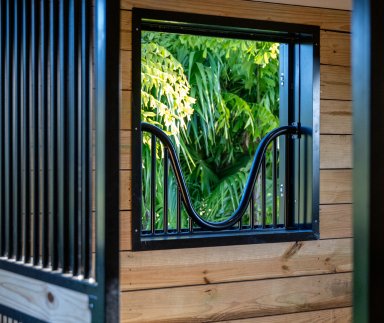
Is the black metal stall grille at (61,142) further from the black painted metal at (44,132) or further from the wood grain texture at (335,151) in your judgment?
the wood grain texture at (335,151)

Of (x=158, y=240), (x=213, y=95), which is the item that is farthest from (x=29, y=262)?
(x=213, y=95)

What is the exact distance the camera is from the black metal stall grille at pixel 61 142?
1.20 m

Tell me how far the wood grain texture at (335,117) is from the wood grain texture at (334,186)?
17 centimetres

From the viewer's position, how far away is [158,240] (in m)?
2.39

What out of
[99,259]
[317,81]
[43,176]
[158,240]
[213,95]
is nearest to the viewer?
[99,259]

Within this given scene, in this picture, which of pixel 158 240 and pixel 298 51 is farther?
pixel 298 51

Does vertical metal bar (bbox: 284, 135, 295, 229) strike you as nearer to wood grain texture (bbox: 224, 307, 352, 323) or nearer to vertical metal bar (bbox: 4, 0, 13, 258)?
wood grain texture (bbox: 224, 307, 352, 323)

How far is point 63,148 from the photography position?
54.4 inches

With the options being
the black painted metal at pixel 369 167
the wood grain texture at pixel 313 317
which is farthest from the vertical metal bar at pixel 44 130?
the wood grain texture at pixel 313 317

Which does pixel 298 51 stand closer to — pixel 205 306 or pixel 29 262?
pixel 205 306

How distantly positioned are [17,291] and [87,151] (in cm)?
43

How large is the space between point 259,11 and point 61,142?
4.66 feet

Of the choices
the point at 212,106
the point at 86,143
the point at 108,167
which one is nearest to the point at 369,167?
Answer: the point at 108,167

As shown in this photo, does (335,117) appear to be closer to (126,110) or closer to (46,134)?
(126,110)
